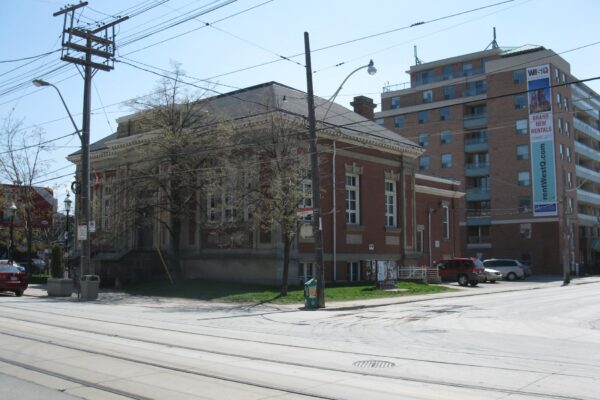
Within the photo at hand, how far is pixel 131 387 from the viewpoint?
26.3 ft

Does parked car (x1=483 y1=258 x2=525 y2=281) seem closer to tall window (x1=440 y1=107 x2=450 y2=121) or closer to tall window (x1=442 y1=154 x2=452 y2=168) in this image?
tall window (x1=442 y1=154 x2=452 y2=168)

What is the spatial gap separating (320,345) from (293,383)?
436 cm

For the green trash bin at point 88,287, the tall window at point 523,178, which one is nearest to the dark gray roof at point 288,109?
the green trash bin at point 88,287

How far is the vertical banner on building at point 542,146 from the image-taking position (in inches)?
2517

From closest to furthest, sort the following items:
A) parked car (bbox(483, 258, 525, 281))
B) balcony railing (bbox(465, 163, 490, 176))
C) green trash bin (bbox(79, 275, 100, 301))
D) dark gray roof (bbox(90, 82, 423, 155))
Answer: green trash bin (bbox(79, 275, 100, 301))
dark gray roof (bbox(90, 82, 423, 155))
parked car (bbox(483, 258, 525, 281))
balcony railing (bbox(465, 163, 490, 176))

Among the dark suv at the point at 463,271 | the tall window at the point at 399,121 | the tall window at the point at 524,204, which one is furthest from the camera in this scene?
the tall window at the point at 399,121

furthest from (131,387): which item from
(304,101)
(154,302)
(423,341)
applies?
(304,101)

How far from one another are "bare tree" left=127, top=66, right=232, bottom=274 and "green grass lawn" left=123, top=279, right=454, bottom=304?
12.8 feet

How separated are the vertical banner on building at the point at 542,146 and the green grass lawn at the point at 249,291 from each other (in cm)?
3520

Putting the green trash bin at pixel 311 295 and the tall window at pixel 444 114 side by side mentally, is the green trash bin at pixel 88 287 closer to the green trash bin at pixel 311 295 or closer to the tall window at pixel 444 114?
the green trash bin at pixel 311 295

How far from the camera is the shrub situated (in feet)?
112

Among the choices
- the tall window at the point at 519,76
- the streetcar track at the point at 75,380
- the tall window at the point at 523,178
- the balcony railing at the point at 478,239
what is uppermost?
the tall window at the point at 519,76

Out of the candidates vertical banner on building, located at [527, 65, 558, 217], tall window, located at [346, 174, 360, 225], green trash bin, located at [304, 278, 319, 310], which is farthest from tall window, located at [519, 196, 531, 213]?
green trash bin, located at [304, 278, 319, 310]

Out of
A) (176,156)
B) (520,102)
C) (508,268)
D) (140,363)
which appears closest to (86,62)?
(176,156)
